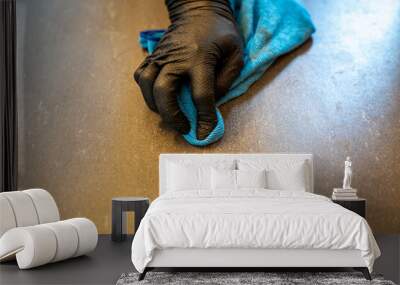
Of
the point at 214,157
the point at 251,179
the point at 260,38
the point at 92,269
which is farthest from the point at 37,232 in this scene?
the point at 260,38

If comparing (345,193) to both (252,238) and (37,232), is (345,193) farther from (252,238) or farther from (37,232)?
(37,232)

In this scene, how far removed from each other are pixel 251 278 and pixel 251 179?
62.7 inches

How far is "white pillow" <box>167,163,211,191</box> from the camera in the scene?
228 inches

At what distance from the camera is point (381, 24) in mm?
6309

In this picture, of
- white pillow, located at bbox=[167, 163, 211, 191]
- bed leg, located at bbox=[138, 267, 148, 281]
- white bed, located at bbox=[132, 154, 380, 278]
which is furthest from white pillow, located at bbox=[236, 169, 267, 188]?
bed leg, located at bbox=[138, 267, 148, 281]

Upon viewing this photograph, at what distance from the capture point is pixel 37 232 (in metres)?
4.48

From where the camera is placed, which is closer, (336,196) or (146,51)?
(336,196)

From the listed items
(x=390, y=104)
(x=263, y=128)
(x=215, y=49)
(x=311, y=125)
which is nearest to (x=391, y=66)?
(x=390, y=104)

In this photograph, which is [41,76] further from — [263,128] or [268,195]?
[268,195]

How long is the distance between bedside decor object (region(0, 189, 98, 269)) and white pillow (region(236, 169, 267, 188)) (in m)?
1.44

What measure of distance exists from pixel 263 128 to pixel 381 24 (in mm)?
1610

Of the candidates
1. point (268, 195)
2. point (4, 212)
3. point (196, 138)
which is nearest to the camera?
point (4, 212)

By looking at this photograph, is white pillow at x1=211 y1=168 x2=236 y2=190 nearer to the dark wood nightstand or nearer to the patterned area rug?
the dark wood nightstand

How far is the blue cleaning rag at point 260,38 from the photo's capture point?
20.2ft
